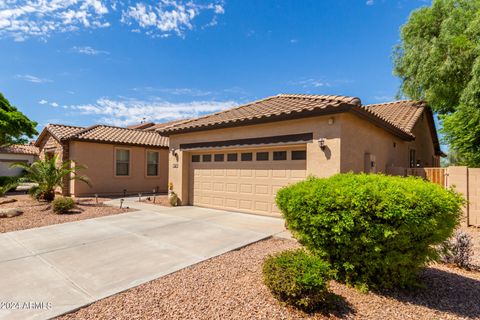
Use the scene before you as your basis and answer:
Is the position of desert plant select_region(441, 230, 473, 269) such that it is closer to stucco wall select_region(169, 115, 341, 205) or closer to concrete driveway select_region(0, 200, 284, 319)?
stucco wall select_region(169, 115, 341, 205)

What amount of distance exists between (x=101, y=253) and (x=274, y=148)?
5.87 m

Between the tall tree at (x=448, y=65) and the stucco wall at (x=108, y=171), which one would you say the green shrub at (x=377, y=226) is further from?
the stucco wall at (x=108, y=171)

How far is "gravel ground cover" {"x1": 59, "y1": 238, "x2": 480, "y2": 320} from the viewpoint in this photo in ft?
10.1

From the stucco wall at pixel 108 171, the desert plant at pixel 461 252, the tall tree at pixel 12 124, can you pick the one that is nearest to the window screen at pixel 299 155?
the desert plant at pixel 461 252

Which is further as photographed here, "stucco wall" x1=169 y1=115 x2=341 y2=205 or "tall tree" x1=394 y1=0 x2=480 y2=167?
"tall tree" x1=394 y1=0 x2=480 y2=167

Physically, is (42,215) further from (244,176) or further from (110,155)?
(244,176)

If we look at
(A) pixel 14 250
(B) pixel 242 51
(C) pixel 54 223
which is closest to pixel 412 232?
(A) pixel 14 250

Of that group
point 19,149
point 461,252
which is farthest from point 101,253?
point 19,149

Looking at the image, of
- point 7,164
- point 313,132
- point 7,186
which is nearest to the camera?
point 313,132

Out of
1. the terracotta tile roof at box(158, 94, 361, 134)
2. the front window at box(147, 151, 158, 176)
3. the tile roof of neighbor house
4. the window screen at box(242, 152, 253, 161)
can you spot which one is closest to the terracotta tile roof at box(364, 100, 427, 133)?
the tile roof of neighbor house

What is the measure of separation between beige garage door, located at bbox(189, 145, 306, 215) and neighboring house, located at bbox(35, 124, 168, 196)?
5.87m

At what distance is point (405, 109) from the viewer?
14.4 m

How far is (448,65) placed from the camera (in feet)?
43.6

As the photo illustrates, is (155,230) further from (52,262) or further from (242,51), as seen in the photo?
(242,51)
